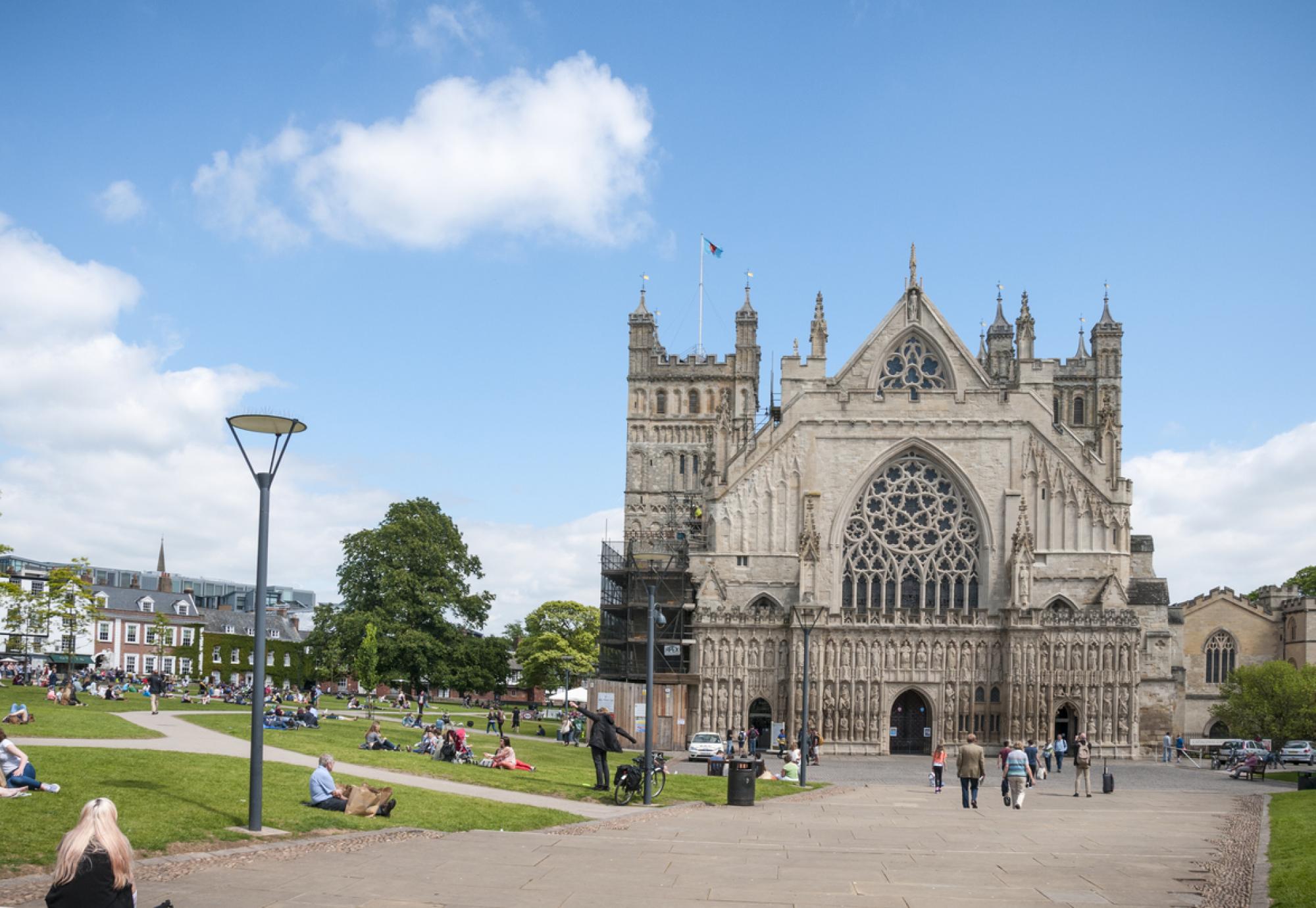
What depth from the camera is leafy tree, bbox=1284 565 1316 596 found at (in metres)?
94.4

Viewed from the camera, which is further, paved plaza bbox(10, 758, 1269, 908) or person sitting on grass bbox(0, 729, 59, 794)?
person sitting on grass bbox(0, 729, 59, 794)

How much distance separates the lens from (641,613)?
64.6 metres

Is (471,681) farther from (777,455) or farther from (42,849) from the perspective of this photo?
(42,849)

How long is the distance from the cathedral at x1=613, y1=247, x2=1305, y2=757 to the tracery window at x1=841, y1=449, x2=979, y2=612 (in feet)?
0.29

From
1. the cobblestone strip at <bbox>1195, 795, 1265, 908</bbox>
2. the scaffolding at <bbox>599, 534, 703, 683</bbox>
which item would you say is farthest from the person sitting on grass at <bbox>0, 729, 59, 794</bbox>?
the scaffolding at <bbox>599, 534, 703, 683</bbox>

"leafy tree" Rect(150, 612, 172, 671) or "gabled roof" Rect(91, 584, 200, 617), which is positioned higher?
"gabled roof" Rect(91, 584, 200, 617)

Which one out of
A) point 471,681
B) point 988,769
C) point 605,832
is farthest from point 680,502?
point 605,832

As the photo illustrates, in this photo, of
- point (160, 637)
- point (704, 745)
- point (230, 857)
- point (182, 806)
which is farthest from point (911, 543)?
point (230, 857)

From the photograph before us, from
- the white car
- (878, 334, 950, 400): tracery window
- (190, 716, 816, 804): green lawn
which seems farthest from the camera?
(878, 334, 950, 400): tracery window

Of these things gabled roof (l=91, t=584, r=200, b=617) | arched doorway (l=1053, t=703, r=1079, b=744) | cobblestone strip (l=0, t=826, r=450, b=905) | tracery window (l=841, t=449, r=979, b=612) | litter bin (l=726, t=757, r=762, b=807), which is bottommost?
arched doorway (l=1053, t=703, r=1079, b=744)

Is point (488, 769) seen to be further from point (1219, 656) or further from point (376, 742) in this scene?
point (1219, 656)

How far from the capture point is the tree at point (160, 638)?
74.1 m

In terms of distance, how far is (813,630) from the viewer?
58.9 meters

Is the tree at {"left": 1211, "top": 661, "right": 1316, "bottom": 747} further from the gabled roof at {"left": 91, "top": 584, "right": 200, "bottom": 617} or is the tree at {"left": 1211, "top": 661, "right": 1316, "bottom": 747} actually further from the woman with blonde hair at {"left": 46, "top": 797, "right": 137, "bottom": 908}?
the gabled roof at {"left": 91, "top": 584, "right": 200, "bottom": 617}
